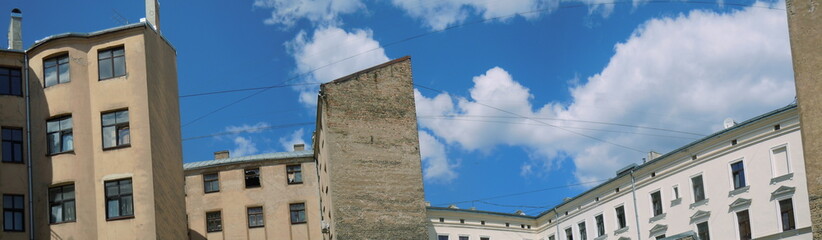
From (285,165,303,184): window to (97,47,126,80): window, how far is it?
60.3ft

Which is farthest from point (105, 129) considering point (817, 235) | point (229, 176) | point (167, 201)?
point (817, 235)

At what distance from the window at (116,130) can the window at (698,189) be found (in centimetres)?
2966

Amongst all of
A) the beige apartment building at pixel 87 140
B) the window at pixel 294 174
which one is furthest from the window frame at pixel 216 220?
the beige apartment building at pixel 87 140

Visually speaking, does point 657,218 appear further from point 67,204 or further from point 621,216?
point 67,204

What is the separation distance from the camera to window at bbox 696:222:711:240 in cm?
5378

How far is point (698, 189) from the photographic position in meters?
54.7

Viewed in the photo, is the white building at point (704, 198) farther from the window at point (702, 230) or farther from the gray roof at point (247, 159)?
the gray roof at point (247, 159)

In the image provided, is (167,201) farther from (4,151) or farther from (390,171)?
(390,171)

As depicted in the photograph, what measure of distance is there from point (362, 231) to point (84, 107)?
47.7ft

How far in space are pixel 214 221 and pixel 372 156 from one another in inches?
455

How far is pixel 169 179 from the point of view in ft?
135

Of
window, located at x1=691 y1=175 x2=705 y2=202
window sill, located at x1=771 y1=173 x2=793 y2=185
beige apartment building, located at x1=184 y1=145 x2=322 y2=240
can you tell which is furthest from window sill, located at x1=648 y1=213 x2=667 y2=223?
beige apartment building, located at x1=184 y1=145 x2=322 y2=240

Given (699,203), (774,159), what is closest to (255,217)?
(699,203)

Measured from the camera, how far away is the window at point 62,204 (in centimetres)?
3912
